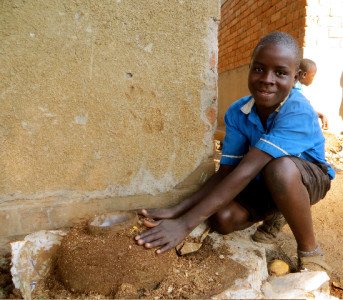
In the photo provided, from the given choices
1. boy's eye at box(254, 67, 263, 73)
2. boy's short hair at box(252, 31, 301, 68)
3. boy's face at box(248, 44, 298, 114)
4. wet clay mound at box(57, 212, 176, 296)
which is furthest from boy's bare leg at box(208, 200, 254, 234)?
boy's short hair at box(252, 31, 301, 68)

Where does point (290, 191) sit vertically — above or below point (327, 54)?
below

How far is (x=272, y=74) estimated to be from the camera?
1.64m

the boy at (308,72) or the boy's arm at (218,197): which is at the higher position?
the boy at (308,72)

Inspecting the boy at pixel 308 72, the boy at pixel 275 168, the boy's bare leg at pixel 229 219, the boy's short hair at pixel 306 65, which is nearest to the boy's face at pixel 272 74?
the boy at pixel 275 168

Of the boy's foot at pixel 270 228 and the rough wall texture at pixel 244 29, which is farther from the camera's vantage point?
the rough wall texture at pixel 244 29

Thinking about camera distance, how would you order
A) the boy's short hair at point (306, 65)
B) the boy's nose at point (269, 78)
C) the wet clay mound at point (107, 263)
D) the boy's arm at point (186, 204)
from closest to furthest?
the wet clay mound at point (107, 263) < the boy's nose at point (269, 78) < the boy's arm at point (186, 204) < the boy's short hair at point (306, 65)

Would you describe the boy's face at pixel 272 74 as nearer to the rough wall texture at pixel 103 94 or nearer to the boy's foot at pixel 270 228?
the rough wall texture at pixel 103 94

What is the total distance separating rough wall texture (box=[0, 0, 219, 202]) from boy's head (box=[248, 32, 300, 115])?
9.6 inches

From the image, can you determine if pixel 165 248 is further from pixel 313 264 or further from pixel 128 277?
pixel 313 264

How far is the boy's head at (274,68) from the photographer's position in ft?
5.31

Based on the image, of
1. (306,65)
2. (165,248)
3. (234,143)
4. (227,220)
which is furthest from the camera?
(306,65)

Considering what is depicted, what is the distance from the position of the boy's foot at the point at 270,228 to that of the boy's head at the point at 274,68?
70 centimetres

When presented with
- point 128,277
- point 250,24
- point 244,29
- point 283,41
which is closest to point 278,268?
point 128,277

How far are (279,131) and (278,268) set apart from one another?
2.32 feet
